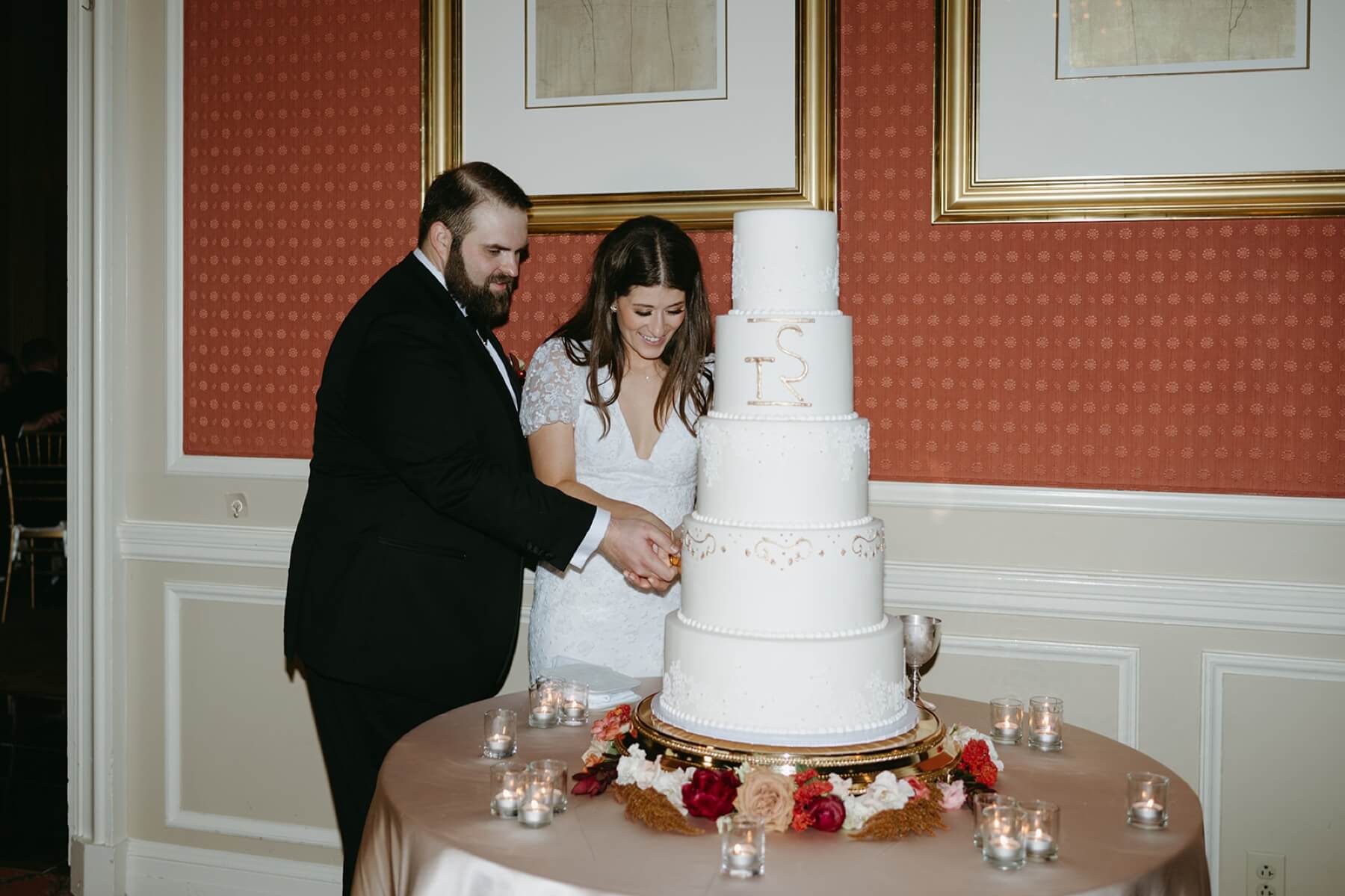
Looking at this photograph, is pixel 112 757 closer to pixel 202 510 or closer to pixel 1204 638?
pixel 202 510

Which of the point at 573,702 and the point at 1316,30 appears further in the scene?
the point at 1316,30

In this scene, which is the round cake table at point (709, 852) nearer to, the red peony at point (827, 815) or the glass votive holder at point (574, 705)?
the red peony at point (827, 815)

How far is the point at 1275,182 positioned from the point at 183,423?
3.38 metres

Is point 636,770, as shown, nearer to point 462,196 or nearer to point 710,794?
point 710,794

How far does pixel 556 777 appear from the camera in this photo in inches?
77.0

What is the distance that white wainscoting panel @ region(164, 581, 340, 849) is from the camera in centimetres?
402

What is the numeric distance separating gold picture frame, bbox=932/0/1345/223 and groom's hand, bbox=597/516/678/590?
1.32 m

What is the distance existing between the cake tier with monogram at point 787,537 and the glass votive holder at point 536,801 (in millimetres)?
303

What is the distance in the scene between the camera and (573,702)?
254 cm

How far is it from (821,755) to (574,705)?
70cm

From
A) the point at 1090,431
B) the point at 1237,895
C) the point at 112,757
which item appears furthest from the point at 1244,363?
the point at 112,757

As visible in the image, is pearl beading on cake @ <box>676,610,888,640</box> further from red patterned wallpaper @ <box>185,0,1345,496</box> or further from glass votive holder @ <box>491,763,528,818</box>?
red patterned wallpaper @ <box>185,0,1345,496</box>
